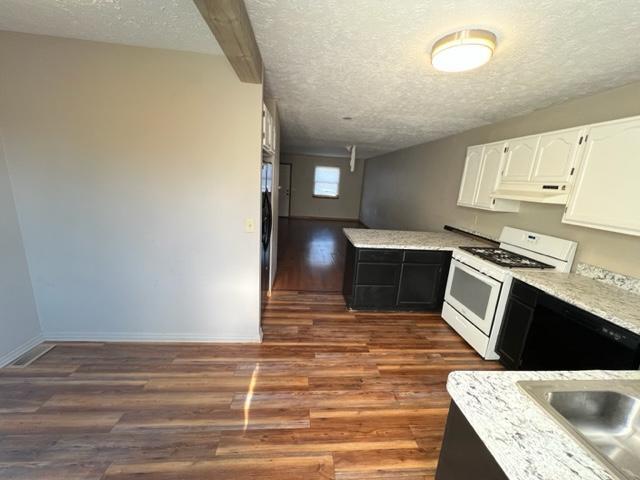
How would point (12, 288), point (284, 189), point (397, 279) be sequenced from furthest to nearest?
point (284, 189) < point (397, 279) < point (12, 288)

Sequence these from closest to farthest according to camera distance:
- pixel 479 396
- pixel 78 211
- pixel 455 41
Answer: pixel 479 396 < pixel 455 41 < pixel 78 211

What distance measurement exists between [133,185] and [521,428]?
8.46ft

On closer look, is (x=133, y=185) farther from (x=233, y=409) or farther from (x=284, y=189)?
(x=284, y=189)

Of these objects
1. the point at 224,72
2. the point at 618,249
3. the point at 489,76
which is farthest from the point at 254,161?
the point at 618,249

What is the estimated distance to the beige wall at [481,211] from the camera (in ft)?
6.29

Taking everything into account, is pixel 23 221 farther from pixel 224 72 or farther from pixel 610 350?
pixel 610 350

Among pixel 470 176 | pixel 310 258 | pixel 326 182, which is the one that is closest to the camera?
pixel 470 176

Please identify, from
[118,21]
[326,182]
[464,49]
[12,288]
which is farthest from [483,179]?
[326,182]

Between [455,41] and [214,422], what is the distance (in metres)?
2.61

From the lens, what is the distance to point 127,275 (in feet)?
7.25

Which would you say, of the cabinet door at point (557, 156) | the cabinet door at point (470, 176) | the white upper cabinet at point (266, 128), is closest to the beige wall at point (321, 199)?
the cabinet door at point (470, 176)

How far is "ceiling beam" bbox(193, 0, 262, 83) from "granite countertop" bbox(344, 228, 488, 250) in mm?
1912

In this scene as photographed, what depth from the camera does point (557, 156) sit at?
6.86 feet

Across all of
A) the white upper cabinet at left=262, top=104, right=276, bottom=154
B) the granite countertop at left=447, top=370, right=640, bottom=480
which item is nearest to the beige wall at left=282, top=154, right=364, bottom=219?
the white upper cabinet at left=262, top=104, right=276, bottom=154
